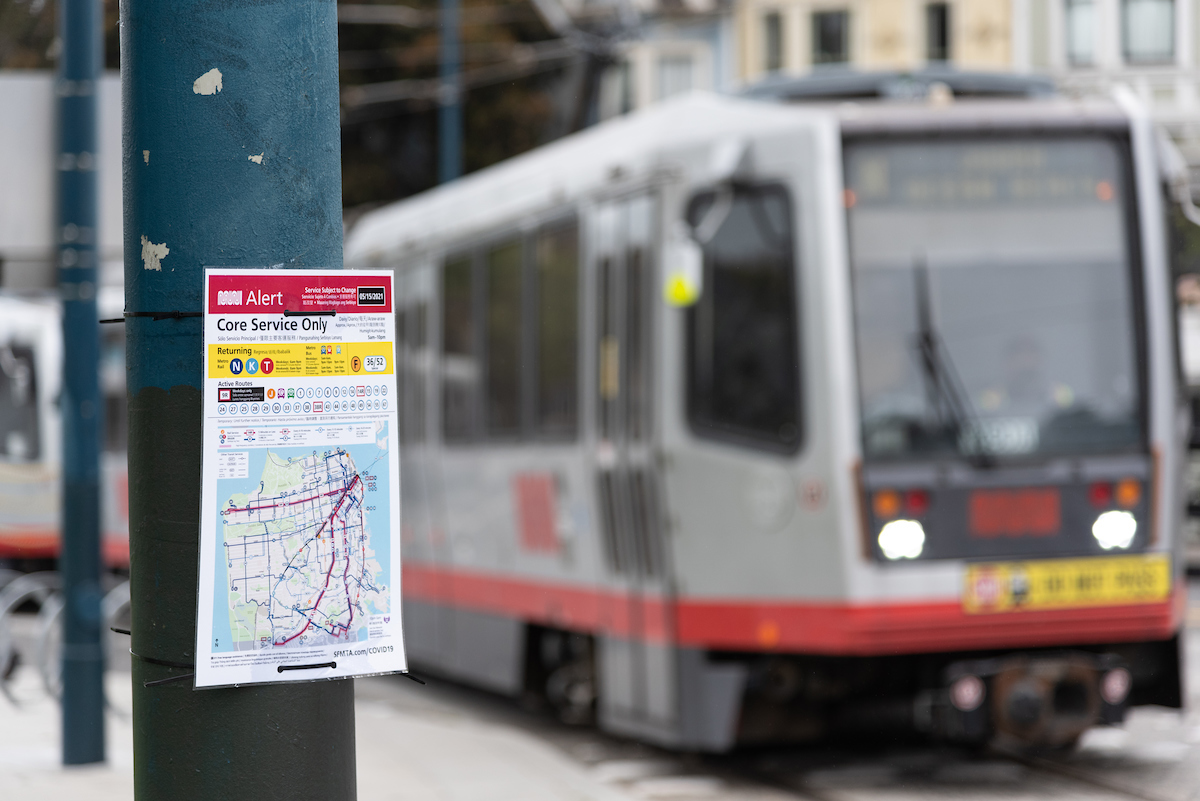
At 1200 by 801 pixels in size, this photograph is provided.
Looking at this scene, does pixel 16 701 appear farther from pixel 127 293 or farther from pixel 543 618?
pixel 127 293

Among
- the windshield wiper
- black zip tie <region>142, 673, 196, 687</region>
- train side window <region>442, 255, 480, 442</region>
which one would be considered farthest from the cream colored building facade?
black zip tie <region>142, 673, 196, 687</region>

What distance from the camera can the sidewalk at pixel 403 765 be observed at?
7512 mm

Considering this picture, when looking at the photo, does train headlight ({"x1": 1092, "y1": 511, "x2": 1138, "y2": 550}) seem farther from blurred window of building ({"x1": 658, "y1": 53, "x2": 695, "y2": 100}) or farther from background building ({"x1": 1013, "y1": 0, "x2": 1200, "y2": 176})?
blurred window of building ({"x1": 658, "y1": 53, "x2": 695, "y2": 100})

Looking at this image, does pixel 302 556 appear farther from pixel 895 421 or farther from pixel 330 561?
pixel 895 421

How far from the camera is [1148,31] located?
63.3ft

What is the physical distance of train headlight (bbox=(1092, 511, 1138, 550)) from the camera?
7.96m

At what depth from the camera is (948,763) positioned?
8.83 m

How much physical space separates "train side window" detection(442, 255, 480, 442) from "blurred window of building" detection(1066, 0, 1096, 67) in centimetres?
982

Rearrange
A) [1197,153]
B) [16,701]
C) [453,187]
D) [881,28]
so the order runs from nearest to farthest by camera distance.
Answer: [1197,153] < [16,701] < [453,187] < [881,28]

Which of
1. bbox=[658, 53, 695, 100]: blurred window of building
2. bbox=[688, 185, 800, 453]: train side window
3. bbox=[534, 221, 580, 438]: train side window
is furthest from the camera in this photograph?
bbox=[658, 53, 695, 100]: blurred window of building

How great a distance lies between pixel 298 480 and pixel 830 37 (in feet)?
113

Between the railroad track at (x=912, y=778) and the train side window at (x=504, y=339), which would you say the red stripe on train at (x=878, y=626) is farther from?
the train side window at (x=504, y=339)

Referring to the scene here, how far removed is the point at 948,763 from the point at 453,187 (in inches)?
208

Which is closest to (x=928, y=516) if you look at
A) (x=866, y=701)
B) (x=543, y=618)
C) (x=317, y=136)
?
(x=866, y=701)
